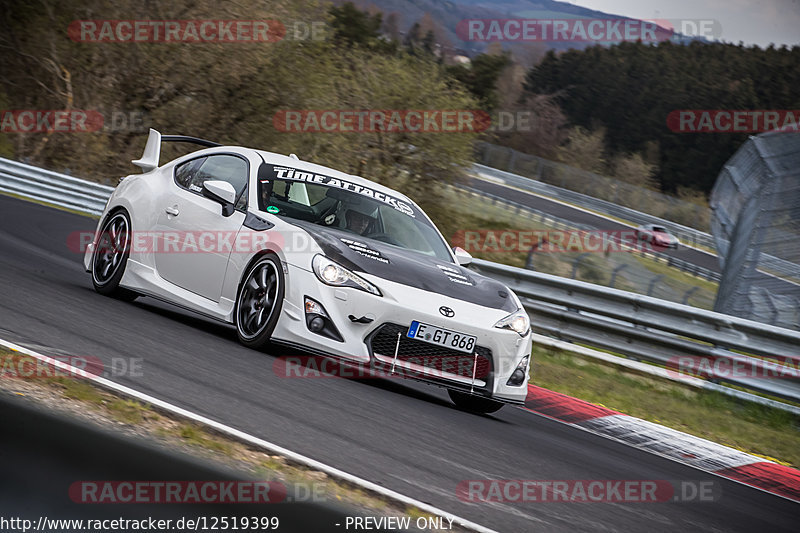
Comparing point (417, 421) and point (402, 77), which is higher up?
point (402, 77)

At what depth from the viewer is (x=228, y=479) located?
2.62 m

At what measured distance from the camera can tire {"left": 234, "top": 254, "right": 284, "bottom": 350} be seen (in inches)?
251

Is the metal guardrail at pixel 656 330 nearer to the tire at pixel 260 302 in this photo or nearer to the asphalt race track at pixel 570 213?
the tire at pixel 260 302

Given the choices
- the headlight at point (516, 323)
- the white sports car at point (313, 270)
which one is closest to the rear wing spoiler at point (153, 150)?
the white sports car at point (313, 270)

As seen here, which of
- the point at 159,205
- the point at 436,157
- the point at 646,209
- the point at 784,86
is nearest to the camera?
the point at 159,205

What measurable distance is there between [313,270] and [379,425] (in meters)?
1.39

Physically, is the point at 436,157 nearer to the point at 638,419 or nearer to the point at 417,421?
the point at 638,419

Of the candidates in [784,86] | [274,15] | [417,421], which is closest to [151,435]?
[417,421]

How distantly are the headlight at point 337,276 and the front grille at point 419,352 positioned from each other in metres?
0.26

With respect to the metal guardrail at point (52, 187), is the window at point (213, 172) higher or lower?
higher

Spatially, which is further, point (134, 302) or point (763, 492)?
point (134, 302)

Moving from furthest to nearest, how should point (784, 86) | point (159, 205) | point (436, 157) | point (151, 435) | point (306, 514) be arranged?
point (784, 86) < point (436, 157) < point (159, 205) < point (151, 435) < point (306, 514)

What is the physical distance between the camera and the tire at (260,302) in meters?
6.36

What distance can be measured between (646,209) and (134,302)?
35304 millimetres
